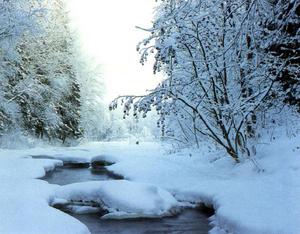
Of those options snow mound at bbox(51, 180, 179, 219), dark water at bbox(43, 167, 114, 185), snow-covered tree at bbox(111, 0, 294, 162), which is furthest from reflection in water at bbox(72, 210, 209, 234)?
dark water at bbox(43, 167, 114, 185)

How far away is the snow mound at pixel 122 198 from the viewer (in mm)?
9625

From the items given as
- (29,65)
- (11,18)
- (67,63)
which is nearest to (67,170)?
(11,18)

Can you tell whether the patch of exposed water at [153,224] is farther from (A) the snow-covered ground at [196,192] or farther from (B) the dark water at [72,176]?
(B) the dark water at [72,176]

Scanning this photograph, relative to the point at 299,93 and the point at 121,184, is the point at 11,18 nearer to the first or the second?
the point at 121,184

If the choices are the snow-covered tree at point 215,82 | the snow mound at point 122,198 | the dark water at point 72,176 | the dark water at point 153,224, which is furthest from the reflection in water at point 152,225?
the dark water at point 72,176

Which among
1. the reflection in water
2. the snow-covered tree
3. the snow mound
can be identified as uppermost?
the snow-covered tree

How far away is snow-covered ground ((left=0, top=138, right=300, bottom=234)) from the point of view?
23.7 feet

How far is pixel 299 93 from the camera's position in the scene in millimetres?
7141

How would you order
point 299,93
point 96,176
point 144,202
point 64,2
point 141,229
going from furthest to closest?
point 64,2
point 96,176
point 144,202
point 141,229
point 299,93

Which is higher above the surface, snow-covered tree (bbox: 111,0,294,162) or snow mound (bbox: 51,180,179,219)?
snow-covered tree (bbox: 111,0,294,162)

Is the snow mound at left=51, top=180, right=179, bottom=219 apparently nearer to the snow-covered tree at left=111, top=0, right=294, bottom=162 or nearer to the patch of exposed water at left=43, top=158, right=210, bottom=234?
the patch of exposed water at left=43, top=158, right=210, bottom=234

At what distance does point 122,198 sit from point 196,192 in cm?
186

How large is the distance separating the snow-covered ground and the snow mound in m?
0.02

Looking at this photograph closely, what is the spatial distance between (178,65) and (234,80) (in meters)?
1.64
